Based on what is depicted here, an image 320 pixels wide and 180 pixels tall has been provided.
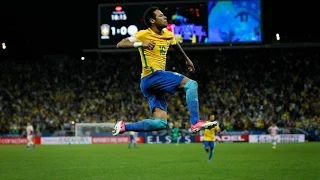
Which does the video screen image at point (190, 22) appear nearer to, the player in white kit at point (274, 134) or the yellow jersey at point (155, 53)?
the player in white kit at point (274, 134)

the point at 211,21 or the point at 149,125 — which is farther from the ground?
the point at 211,21

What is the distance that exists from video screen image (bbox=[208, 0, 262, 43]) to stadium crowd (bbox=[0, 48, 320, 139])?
6.87 meters

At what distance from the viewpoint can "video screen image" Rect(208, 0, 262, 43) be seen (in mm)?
49312

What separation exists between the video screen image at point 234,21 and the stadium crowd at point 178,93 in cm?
687

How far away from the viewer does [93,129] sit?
53312 mm

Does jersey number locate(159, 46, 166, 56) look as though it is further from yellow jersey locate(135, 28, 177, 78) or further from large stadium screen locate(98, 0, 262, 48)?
large stadium screen locate(98, 0, 262, 48)

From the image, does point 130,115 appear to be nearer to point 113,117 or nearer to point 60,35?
point 113,117

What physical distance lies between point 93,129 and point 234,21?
16258 millimetres

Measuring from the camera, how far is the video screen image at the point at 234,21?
162ft

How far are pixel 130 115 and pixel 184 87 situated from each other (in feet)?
141

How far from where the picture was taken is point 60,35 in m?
65.1

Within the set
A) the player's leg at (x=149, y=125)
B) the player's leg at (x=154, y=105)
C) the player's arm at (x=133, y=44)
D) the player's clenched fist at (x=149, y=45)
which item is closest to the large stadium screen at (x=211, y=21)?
the player's leg at (x=154, y=105)

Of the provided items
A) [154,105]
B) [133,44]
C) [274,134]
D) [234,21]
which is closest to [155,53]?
[133,44]

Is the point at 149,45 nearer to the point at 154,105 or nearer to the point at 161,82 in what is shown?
the point at 161,82
